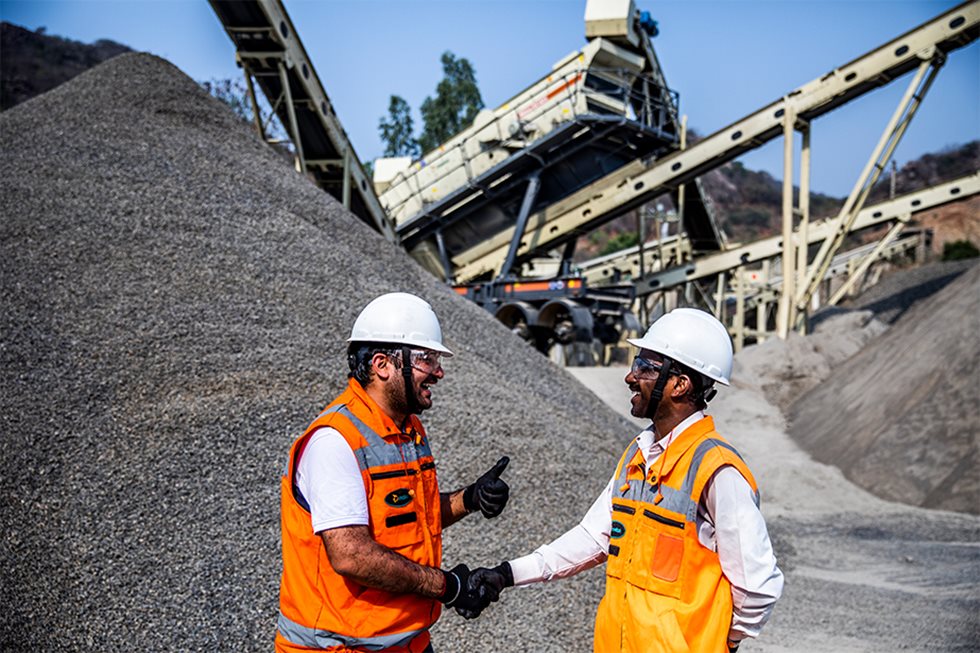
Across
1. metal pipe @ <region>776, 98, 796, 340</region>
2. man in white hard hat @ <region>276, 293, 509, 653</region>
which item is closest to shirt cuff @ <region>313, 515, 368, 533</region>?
man in white hard hat @ <region>276, 293, 509, 653</region>

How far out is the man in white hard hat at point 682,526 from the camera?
6.62 feet

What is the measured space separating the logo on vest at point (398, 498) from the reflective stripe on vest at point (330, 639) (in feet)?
1.04

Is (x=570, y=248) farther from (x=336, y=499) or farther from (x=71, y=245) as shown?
(x=336, y=499)

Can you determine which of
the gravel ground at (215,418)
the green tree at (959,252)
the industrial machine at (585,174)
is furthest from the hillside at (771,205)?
the gravel ground at (215,418)

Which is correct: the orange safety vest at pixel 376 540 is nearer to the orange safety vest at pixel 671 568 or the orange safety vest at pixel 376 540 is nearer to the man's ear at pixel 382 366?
the man's ear at pixel 382 366

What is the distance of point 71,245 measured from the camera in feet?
21.5

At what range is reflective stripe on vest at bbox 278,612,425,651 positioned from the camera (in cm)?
207

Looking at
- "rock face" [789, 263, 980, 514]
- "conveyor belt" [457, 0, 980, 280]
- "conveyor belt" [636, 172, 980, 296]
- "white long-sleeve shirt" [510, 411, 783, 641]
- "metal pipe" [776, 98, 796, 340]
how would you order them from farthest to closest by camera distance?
1. "conveyor belt" [636, 172, 980, 296]
2. "metal pipe" [776, 98, 796, 340]
3. "conveyor belt" [457, 0, 980, 280]
4. "rock face" [789, 263, 980, 514]
5. "white long-sleeve shirt" [510, 411, 783, 641]

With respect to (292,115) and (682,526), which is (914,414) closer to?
(292,115)

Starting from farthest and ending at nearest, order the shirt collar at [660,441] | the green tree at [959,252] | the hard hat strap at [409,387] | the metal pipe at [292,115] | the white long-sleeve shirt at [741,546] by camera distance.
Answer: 1. the green tree at [959,252]
2. the metal pipe at [292,115]
3. the hard hat strap at [409,387]
4. the shirt collar at [660,441]
5. the white long-sleeve shirt at [741,546]

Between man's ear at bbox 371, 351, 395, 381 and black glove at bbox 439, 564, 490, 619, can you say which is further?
man's ear at bbox 371, 351, 395, 381

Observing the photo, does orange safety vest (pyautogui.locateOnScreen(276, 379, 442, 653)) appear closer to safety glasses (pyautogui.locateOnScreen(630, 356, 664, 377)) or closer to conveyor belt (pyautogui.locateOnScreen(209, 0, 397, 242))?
safety glasses (pyautogui.locateOnScreen(630, 356, 664, 377))

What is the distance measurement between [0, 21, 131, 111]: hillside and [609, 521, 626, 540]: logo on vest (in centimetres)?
3453

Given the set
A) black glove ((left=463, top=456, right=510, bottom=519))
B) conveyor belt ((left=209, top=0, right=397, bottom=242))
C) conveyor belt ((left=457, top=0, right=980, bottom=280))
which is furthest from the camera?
conveyor belt ((left=457, top=0, right=980, bottom=280))
